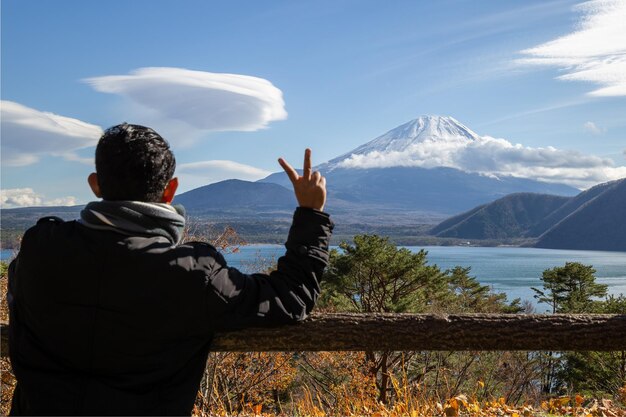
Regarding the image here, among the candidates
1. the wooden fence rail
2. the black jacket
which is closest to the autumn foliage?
the wooden fence rail

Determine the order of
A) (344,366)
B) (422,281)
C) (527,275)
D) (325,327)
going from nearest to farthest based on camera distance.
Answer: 1. (325,327)
2. (344,366)
3. (422,281)
4. (527,275)

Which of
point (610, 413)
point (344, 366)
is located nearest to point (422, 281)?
point (344, 366)

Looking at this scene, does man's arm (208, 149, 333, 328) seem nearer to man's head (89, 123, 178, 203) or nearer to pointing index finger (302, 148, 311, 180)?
pointing index finger (302, 148, 311, 180)

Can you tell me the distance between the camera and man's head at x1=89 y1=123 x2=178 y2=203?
1.83m

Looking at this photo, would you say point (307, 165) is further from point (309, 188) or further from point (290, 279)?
point (290, 279)

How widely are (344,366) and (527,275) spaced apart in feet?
368

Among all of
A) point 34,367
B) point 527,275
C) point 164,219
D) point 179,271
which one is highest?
point 164,219

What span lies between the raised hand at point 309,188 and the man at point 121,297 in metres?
0.35

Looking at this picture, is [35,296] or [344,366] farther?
[344,366]

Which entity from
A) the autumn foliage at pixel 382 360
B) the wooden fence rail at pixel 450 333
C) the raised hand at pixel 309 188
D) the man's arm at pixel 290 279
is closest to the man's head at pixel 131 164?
the man's arm at pixel 290 279

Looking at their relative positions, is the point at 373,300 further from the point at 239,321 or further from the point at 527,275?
the point at 527,275

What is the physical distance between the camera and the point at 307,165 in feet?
7.16

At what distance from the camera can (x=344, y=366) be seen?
80.4 feet

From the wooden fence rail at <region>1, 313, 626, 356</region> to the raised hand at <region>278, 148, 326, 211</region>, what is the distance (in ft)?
2.24
